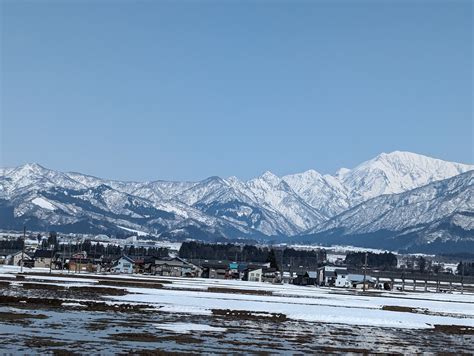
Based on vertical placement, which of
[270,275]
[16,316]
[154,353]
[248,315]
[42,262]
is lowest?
[154,353]

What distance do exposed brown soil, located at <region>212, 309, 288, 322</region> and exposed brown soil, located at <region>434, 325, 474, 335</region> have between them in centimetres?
907

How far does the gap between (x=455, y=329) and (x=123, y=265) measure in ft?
343

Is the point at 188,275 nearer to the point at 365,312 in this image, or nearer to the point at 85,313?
the point at 365,312

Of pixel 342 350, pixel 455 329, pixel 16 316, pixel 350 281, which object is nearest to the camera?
pixel 342 350

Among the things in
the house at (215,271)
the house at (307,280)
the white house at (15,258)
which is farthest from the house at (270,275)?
the white house at (15,258)

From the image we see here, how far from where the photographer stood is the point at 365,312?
5650 centimetres

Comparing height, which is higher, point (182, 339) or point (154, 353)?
point (182, 339)

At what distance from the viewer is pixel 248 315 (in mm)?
48219

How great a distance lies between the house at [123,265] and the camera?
144500mm

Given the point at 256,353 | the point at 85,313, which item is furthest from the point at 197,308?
the point at 256,353

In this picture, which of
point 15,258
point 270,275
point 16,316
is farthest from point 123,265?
point 16,316

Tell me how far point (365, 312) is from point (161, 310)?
632 inches

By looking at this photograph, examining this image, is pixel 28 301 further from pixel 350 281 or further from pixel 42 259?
pixel 42 259

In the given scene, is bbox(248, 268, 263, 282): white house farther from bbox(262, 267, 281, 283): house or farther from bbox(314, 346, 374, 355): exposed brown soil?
bbox(314, 346, 374, 355): exposed brown soil
